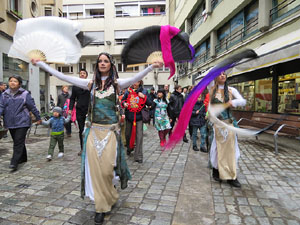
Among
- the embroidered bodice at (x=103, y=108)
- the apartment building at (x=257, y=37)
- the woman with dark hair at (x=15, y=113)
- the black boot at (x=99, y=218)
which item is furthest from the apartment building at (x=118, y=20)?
the black boot at (x=99, y=218)

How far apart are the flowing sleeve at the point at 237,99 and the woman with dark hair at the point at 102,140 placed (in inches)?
59.5

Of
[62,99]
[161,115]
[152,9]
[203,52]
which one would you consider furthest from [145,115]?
[152,9]

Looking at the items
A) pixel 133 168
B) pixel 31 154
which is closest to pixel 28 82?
pixel 31 154

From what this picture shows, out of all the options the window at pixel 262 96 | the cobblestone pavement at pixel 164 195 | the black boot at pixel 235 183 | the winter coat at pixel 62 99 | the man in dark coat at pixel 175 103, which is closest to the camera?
the cobblestone pavement at pixel 164 195

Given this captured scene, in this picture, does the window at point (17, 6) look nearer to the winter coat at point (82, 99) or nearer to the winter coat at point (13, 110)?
the winter coat at point (82, 99)

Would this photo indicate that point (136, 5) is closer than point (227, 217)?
No

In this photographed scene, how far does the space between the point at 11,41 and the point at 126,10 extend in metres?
20.0

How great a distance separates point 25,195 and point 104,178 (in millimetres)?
1540

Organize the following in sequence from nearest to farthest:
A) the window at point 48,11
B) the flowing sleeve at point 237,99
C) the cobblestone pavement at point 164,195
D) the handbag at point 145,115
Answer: the cobblestone pavement at point 164,195
the flowing sleeve at point 237,99
the handbag at point 145,115
the window at point 48,11

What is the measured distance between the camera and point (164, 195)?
131 inches

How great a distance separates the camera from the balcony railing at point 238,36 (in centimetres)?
1070

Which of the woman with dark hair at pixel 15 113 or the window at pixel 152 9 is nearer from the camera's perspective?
the woman with dark hair at pixel 15 113

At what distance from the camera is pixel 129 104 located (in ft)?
17.2

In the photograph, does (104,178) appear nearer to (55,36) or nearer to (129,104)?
(55,36)
